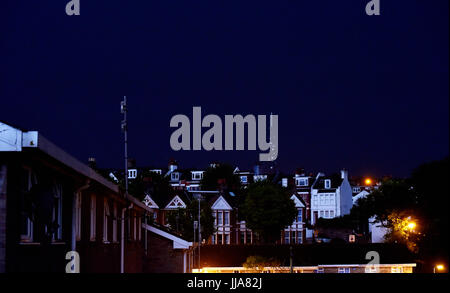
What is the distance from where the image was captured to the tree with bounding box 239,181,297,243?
8244 cm

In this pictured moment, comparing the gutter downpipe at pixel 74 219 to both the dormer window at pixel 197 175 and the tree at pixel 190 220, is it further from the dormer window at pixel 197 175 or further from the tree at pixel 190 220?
A: the dormer window at pixel 197 175

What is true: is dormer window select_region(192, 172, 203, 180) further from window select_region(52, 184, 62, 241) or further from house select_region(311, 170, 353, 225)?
window select_region(52, 184, 62, 241)

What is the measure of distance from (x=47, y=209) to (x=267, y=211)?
72.4 m

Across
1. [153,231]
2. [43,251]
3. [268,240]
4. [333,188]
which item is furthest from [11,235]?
[333,188]

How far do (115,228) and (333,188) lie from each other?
96.3 meters

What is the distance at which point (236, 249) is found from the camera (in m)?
53.3

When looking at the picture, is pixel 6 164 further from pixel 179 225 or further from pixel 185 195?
pixel 185 195

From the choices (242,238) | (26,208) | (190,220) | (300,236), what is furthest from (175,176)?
(26,208)

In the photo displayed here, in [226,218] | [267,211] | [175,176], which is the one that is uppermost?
[175,176]

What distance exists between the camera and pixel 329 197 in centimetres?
11450

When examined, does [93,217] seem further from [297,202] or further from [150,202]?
[297,202]

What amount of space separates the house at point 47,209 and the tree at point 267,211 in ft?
208

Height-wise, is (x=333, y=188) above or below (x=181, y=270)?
above

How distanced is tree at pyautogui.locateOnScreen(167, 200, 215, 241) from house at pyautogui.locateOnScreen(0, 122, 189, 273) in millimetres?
55772
